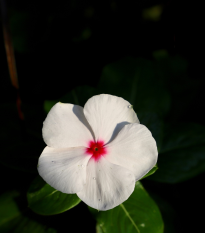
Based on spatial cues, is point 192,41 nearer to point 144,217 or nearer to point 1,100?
point 144,217

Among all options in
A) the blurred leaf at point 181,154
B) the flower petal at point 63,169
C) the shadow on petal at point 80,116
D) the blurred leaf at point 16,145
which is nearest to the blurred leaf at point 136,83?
the blurred leaf at point 181,154

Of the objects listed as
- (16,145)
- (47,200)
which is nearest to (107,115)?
(47,200)

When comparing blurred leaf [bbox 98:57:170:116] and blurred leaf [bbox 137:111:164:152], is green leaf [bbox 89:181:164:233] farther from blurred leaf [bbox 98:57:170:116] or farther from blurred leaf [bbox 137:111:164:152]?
blurred leaf [bbox 98:57:170:116]

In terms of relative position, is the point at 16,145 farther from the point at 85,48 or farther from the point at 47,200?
the point at 85,48

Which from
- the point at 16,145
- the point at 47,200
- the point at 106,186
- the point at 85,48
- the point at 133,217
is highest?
the point at 85,48

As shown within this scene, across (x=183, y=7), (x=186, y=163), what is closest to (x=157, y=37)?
(x=183, y=7)

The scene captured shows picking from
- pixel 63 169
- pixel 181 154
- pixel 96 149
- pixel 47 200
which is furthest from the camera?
pixel 181 154

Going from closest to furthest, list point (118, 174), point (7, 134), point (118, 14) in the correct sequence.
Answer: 1. point (118, 174)
2. point (7, 134)
3. point (118, 14)
